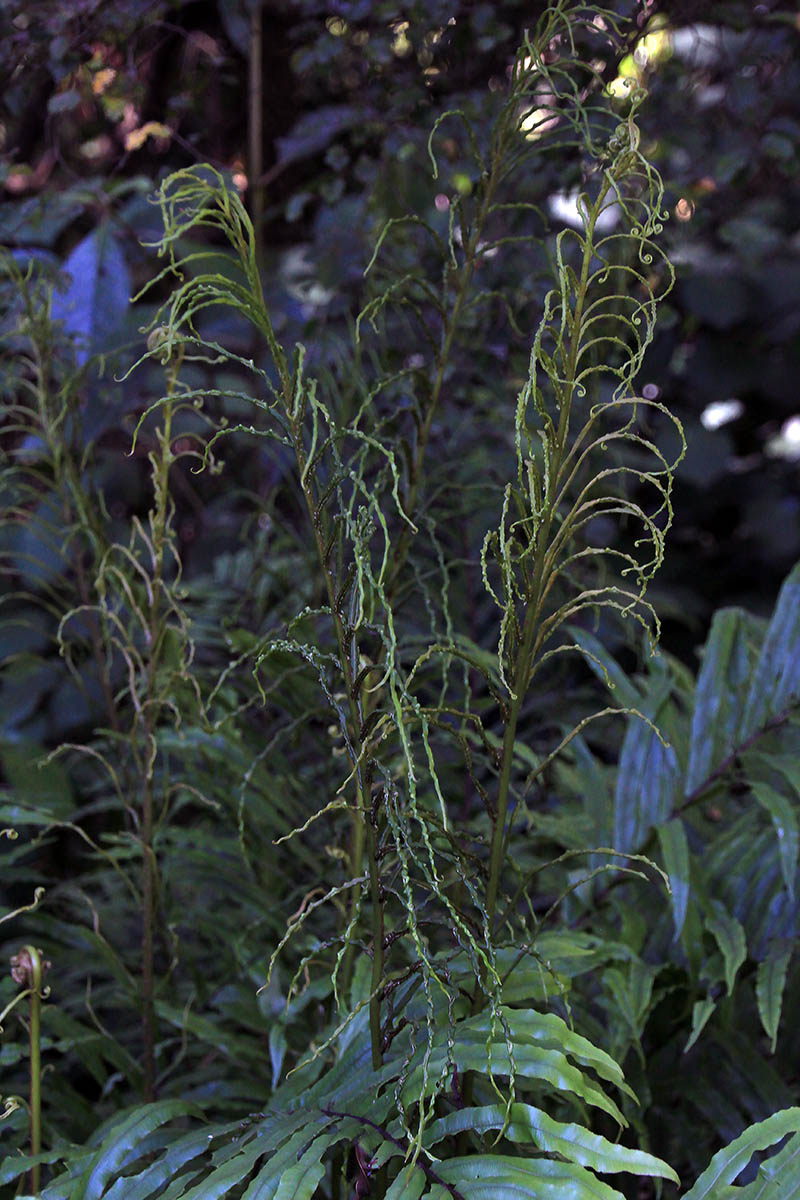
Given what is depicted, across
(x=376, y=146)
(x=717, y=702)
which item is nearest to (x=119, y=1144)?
(x=717, y=702)

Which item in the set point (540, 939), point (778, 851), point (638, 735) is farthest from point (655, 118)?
point (540, 939)

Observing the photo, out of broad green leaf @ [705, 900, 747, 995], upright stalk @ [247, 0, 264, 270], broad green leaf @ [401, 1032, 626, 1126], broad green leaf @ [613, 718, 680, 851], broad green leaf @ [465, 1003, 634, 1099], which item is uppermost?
upright stalk @ [247, 0, 264, 270]

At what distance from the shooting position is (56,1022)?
0.89 m

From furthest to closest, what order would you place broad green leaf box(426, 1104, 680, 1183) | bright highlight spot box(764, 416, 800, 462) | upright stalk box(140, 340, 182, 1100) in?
bright highlight spot box(764, 416, 800, 462) → upright stalk box(140, 340, 182, 1100) → broad green leaf box(426, 1104, 680, 1183)

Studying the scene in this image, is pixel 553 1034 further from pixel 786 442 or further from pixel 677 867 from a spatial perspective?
pixel 786 442

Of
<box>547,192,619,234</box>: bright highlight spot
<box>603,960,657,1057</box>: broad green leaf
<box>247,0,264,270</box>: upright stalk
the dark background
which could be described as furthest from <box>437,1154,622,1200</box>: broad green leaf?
<box>247,0,264,270</box>: upright stalk

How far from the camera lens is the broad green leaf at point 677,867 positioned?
84 cm

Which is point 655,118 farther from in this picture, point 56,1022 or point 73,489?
point 56,1022

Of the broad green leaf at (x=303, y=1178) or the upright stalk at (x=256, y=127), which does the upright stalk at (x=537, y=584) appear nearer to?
the broad green leaf at (x=303, y=1178)

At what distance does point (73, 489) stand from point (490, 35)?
0.71m

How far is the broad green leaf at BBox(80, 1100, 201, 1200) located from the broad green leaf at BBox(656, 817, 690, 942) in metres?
0.39

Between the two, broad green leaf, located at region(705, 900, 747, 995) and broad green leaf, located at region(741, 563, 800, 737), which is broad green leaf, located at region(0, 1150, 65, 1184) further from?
broad green leaf, located at region(741, 563, 800, 737)

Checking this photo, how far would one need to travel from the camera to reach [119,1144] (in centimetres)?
66

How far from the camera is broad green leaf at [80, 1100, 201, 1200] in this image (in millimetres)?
649
